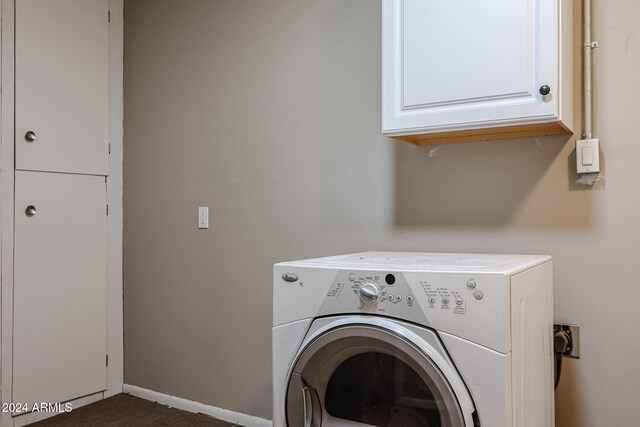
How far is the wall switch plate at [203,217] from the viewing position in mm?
2637

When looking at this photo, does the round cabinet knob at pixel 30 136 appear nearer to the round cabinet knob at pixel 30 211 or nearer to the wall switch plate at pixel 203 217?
the round cabinet knob at pixel 30 211

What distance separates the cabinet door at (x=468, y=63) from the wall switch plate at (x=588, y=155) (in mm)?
247

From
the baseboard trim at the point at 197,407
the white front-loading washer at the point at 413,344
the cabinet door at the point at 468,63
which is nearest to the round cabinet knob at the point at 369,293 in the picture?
the white front-loading washer at the point at 413,344

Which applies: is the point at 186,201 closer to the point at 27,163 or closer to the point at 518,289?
the point at 27,163

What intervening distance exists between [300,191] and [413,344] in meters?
1.21

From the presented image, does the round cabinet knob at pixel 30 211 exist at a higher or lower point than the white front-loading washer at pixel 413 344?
higher

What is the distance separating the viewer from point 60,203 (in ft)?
8.71

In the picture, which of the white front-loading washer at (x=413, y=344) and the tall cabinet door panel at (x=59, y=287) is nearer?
the white front-loading washer at (x=413, y=344)

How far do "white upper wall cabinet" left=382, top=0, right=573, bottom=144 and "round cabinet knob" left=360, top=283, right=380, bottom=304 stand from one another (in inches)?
25.3

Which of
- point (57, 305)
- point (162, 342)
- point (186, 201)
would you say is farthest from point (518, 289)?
point (57, 305)

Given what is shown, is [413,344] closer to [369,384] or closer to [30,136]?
[369,384]

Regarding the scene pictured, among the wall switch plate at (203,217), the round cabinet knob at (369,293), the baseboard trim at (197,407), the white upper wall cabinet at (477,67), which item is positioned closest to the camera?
the round cabinet knob at (369,293)

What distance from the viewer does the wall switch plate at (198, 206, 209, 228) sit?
2637 millimetres

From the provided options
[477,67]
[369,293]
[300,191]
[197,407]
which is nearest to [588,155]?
[477,67]
